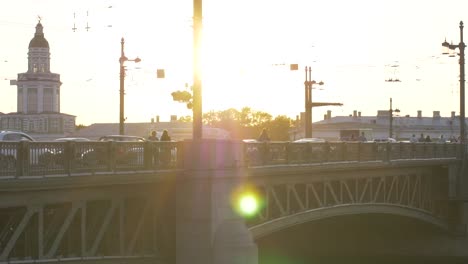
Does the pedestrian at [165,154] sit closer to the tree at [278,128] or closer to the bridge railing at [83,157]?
the bridge railing at [83,157]

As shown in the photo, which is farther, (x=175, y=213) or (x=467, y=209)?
(x=467, y=209)

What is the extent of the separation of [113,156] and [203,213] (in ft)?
→ 10.1

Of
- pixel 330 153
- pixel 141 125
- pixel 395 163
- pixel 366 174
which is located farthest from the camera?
pixel 141 125

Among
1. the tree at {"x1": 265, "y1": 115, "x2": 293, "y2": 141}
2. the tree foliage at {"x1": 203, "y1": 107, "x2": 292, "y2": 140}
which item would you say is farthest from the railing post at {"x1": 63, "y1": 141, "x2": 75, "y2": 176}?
the tree at {"x1": 265, "y1": 115, "x2": 293, "y2": 141}

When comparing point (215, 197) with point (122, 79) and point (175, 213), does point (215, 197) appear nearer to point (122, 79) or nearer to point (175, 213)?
point (175, 213)

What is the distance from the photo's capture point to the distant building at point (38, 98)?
63.0 metres

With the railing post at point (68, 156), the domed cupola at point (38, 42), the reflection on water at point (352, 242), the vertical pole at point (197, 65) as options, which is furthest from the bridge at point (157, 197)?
the domed cupola at point (38, 42)

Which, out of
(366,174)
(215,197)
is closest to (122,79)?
(366,174)

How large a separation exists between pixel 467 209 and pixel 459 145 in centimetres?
342

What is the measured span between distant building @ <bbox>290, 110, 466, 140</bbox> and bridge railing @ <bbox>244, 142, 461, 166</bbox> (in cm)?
9029

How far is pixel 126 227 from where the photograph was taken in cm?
2181

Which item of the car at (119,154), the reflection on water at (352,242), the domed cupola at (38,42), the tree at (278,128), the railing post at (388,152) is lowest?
the reflection on water at (352,242)

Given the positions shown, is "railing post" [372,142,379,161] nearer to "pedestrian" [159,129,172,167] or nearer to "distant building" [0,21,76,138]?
"pedestrian" [159,129,172,167]

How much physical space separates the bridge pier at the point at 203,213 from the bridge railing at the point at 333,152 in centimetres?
326
